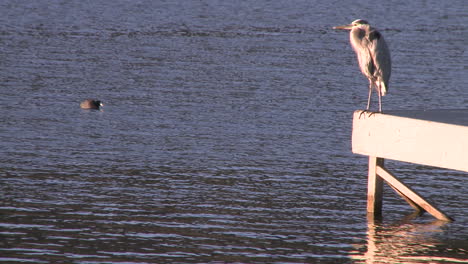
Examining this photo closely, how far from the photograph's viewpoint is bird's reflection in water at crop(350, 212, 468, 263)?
1739 centimetres

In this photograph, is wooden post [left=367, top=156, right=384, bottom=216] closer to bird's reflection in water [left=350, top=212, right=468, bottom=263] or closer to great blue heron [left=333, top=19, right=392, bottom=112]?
bird's reflection in water [left=350, top=212, right=468, bottom=263]

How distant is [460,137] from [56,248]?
670 centimetres

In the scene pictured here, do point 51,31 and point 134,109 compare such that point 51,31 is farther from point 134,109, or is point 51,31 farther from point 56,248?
point 56,248

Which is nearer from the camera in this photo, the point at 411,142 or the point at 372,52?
the point at 411,142

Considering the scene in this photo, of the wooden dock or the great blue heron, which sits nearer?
the wooden dock

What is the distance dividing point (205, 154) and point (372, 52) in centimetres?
683

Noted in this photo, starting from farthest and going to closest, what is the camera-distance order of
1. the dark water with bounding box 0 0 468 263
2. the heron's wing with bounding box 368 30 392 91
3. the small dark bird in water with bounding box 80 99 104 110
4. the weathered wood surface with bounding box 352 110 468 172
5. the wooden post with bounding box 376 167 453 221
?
the small dark bird in water with bounding box 80 99 104 110
the heron's wing with bounding box 368 30 392 91
the wooden post with bounding box 376 167 453 221
the dark water with bounding box 0 0 468 263
the weathered wood surface with bounding box 352 110 468 172

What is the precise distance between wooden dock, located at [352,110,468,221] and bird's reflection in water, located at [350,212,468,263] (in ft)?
1.56

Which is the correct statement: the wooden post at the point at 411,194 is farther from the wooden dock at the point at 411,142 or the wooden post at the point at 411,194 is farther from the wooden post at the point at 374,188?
the wooden post at the point at 374,188

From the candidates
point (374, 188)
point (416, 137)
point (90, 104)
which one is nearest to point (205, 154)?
point (374, 188)

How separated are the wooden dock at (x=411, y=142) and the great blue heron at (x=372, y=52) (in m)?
1.04

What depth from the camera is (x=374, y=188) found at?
1992cm

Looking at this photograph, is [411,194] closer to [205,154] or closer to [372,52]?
[372,52]

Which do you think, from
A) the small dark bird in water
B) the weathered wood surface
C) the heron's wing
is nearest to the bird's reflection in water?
the weathered wood surface
